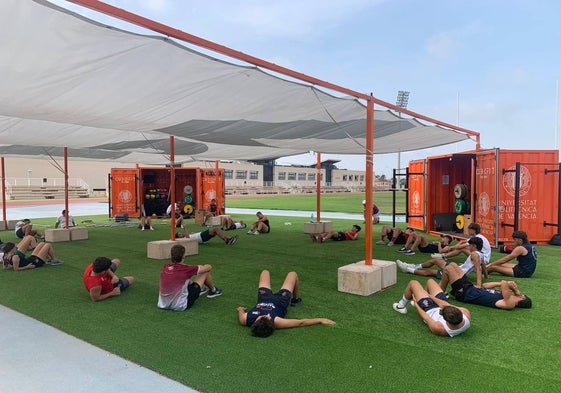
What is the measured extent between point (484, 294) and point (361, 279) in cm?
159

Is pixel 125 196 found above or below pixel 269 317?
above

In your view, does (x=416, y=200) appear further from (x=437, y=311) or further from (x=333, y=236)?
→ (x=437, y=311)

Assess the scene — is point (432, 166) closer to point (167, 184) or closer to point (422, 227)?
point (422, 227)

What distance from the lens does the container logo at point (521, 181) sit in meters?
10.6

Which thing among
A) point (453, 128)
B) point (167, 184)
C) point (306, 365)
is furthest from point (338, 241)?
point (167, 184)

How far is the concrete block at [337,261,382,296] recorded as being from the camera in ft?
19.6

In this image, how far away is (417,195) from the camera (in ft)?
46.9

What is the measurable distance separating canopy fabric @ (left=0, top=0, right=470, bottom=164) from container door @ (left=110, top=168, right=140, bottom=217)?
30.0 feet

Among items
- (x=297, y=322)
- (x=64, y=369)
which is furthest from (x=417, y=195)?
(x=64, y=369)

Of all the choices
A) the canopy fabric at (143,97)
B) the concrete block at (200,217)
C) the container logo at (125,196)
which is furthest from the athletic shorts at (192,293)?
the container logo at (125,196)

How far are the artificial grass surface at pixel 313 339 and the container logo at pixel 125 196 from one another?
1295 centimetres

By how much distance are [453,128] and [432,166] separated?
3964mm

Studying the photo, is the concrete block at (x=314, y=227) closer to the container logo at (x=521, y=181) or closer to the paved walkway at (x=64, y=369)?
the container logo at (x=521, y=181)

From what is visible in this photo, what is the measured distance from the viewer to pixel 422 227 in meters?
14.3
